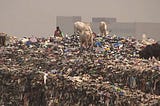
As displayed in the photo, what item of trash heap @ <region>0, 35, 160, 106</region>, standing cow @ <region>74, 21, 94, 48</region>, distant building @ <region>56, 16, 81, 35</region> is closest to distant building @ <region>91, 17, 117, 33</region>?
distant building @ <region>56, 16, 81, 35</region>

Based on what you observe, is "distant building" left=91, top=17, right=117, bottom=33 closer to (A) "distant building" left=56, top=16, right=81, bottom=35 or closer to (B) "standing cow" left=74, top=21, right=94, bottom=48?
(A) "distant building" left=56, top=16, right=81, bottom=35

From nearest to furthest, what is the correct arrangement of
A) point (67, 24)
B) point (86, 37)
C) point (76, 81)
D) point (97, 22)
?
1. point (76, 81)
2. point (86, 37)
3. point (97, 22)
4. point (67, 24)

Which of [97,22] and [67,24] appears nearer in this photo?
[97,22]

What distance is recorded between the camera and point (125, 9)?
48.3m

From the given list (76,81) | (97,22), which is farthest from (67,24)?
(76,81)

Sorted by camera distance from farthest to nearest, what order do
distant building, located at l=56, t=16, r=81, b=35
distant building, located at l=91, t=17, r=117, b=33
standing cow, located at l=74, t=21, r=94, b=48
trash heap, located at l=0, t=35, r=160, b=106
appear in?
distant building, located at l=56, t=16, r=81, b=35
distant building, located at l=91, t=17, r=117, b=33
standing cow, located at l=74, t=21, r=94, b=48
trash heap, located at l=0, t=35, r=160, b=106

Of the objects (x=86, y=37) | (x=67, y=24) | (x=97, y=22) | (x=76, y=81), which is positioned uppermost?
(x=97, y=22)

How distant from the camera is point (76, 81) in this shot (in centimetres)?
707

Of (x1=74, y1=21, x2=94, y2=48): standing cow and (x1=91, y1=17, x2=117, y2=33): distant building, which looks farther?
(x1=91, y1=17, x2=117, y2=33): distant building

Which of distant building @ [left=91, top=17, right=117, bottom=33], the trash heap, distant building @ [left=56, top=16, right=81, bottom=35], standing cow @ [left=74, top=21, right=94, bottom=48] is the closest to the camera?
the trash heap

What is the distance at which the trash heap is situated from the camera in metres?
6.57

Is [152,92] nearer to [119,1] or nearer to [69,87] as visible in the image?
[69,87]

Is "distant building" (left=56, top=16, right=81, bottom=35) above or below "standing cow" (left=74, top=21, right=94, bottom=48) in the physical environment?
above

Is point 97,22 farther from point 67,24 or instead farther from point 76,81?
point 76,81
